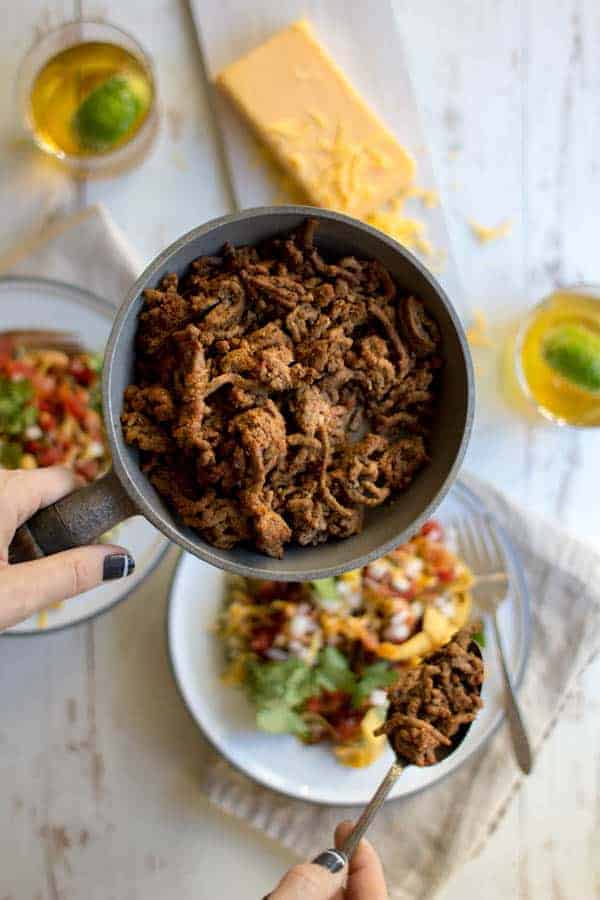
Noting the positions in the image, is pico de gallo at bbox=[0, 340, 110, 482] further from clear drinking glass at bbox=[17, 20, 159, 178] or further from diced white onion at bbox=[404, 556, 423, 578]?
diced white onion at bbox=[404, 556, 423, 578]

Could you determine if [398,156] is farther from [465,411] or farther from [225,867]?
[225,867]

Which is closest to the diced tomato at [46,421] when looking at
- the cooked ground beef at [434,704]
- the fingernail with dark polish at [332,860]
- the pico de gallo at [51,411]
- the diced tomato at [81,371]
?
the pico de gallo at [51,411]

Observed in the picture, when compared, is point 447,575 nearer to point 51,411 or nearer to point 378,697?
point 378,697

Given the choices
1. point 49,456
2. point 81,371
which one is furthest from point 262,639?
point 81,371

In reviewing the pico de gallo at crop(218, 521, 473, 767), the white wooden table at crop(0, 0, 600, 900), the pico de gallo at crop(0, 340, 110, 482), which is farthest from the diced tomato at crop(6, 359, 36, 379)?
the pico de gallo at crop(218, 521, 473, 767)

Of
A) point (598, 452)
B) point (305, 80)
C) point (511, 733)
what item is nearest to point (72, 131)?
point (305, 80)

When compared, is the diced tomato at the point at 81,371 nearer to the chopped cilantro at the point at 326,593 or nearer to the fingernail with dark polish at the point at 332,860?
the chopped cilantro at the point at 326,593
